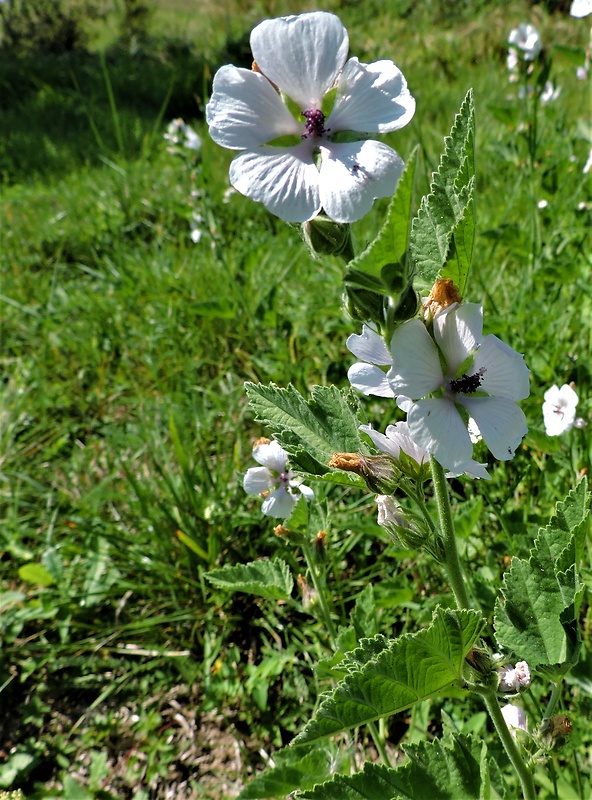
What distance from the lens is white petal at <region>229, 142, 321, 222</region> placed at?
0.78 metres

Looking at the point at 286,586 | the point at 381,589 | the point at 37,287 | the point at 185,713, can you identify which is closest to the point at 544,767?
the point at 381,589

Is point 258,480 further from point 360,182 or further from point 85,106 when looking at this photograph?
point 85,106

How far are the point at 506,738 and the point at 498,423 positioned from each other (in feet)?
1.73

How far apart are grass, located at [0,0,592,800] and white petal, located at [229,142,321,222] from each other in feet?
3.34

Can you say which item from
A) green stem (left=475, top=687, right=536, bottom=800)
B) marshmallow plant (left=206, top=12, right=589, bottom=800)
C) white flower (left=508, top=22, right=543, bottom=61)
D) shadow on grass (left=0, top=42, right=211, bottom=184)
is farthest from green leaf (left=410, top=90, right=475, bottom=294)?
shadow on grass (left=0, top=42, right=211, bottom=184)

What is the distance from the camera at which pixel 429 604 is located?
1655 millimetres

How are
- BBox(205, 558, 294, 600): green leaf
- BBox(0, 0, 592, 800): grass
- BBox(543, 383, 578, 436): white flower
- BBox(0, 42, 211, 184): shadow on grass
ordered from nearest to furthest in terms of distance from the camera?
BBox(205, 558, 294, 600): green leaf < BBox(543, 383, 578, 436): white flower < BBox(0, 0, 592, 800): grass < BBox(0, 42, 211, 184): shadow on grass

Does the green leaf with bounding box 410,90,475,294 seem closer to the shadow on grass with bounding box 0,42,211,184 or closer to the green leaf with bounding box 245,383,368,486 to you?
the green leaf with bounding box 245,383,368,486

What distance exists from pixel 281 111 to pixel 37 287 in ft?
11.0

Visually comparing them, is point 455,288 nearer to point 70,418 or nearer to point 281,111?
point 281,111

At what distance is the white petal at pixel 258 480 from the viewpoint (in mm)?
1525

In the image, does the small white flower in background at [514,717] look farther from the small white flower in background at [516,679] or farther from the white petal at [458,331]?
the white petal at [458,331]

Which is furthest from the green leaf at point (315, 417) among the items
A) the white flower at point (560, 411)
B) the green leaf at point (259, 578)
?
the white flower at point (560, 411)

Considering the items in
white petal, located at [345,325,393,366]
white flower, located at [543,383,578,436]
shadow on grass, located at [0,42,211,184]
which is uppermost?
white petal, located at [345,325,393,366]
